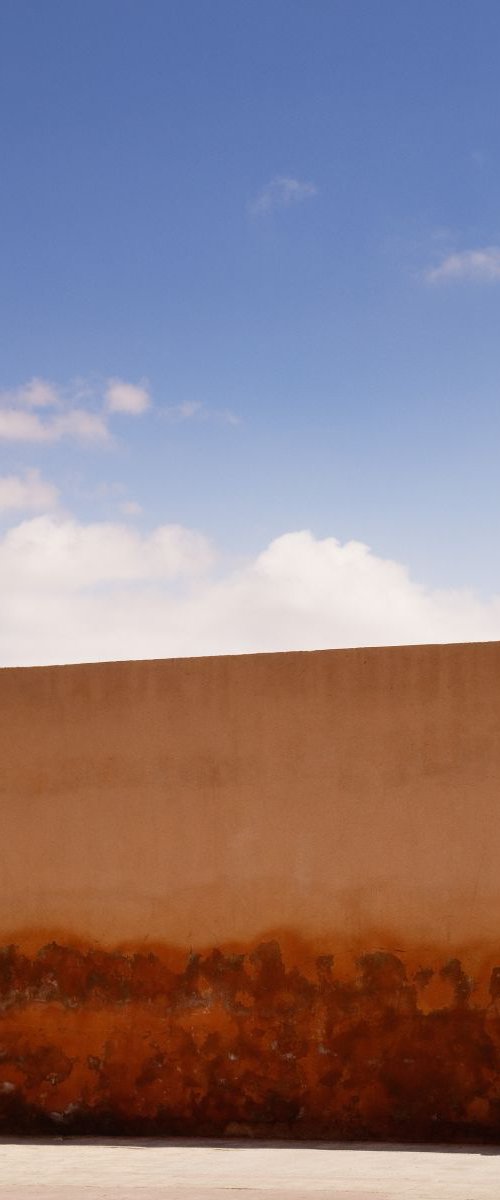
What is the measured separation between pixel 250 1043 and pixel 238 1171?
2.43ft

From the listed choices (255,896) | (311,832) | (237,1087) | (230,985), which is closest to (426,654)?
(311,832)

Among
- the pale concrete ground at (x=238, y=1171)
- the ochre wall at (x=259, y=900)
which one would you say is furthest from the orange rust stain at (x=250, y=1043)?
the pale concrete ground at (x=238, y=1171)

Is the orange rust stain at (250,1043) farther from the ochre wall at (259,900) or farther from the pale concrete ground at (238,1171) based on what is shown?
the pale concrete ground at (238,1171)

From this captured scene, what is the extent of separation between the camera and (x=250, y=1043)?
595 cm

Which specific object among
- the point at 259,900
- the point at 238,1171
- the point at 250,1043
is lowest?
the point at 238,1171

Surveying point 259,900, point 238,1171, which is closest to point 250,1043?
point 259,900

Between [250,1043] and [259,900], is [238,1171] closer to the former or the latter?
[250,1043]

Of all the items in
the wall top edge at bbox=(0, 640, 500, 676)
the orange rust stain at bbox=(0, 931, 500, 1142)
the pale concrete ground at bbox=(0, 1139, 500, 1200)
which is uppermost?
the wall top edge at bbox=(0, 640, 500, 676)

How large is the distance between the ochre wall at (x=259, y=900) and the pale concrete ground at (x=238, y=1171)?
23cm

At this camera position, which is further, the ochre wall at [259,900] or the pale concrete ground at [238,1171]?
the ochre wall at [259,900]

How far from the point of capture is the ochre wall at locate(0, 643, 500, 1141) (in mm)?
5789

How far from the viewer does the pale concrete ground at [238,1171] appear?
190 inches

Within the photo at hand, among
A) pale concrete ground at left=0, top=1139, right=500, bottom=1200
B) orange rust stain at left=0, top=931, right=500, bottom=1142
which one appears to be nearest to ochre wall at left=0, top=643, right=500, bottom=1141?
orange rust stain at left=0, top=931, right=500, bottom=1142

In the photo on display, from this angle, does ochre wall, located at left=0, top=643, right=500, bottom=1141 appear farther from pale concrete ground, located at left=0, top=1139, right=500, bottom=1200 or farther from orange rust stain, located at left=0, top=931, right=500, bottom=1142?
pale concrete ground, located at left=0, top=1139, right=500, bottom=1200
